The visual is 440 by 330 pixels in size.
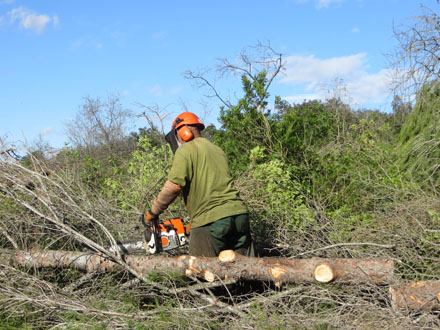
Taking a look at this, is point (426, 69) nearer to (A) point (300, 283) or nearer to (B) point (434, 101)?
(B) point (434, 101)

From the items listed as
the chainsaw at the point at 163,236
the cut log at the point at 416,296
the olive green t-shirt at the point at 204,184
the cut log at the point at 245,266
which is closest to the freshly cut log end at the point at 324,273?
the cut log at the point at 245,266

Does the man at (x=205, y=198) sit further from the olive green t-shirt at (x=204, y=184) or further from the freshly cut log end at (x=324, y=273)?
the freshly cut log end at (x=324, y=273)

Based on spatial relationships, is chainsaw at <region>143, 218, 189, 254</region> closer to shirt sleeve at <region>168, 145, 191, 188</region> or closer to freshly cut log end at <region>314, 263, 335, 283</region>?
shirt sleeve at <region>168, 145, 191, 188</region>

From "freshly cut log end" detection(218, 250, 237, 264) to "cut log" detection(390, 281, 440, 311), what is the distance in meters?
1.39

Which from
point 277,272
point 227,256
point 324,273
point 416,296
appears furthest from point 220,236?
point 416,296

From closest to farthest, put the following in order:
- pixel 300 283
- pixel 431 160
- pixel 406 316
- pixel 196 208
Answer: pixel 406 316 → pixel 300 283 → pixel 196 208 → pixel 431 160

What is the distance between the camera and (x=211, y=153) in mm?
3920

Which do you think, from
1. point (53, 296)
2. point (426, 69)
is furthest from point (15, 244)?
point (426, 69)

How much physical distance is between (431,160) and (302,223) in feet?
8.73

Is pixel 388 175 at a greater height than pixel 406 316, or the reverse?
pixel 388 175

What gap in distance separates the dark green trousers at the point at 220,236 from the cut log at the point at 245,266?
156 mm

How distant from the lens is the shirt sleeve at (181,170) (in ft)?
12.2

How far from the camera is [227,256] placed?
3766 millimetres

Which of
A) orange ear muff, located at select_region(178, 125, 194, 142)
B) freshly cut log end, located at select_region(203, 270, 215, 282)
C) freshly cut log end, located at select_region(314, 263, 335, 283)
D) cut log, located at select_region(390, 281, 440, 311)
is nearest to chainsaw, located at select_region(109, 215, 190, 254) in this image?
freshly cut log end, located at select_region(203, 270, 215, 282)
